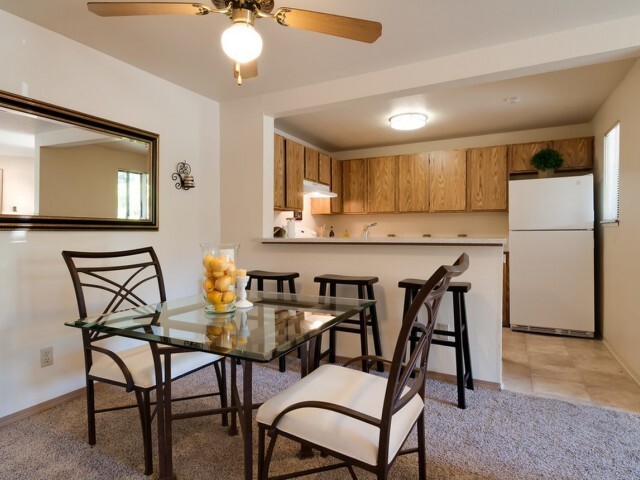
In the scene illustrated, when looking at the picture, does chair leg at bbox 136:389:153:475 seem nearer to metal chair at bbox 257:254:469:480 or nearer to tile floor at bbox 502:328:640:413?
metal chair at bbox 257:254:469:480

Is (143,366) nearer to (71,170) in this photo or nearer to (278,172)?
(71,170)

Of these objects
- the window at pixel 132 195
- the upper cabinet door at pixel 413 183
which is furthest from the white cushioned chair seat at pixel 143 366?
the upper cabinet door at pixel 413 183

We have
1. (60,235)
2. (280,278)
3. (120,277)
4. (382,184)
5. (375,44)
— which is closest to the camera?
(60,235)

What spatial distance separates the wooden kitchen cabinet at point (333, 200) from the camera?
203 inches

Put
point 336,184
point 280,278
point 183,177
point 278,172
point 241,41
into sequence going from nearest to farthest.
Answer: point 241,41 < point 280,278 < point 183,177 < point 278,172 < point 336,184

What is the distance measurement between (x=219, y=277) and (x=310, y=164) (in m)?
3.10

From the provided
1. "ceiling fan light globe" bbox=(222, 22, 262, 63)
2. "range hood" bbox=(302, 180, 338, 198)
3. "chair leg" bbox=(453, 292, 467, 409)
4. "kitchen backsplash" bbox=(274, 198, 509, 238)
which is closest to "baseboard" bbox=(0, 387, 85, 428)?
"ceiling fan light globe" bbox=(222, 22, 262, 63)

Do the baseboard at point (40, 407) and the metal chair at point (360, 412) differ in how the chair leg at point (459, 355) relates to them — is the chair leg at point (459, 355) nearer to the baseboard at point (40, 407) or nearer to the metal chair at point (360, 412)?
the metal chair at point (360, 412)

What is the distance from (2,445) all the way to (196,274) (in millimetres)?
1711

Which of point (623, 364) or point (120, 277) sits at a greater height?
point (120, 277)

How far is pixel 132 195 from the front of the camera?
2730 millimetres

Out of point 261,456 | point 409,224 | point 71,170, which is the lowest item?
point 261,456

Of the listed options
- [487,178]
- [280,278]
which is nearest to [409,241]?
[280,278]

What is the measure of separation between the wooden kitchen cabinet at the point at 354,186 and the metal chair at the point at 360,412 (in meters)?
3.94
